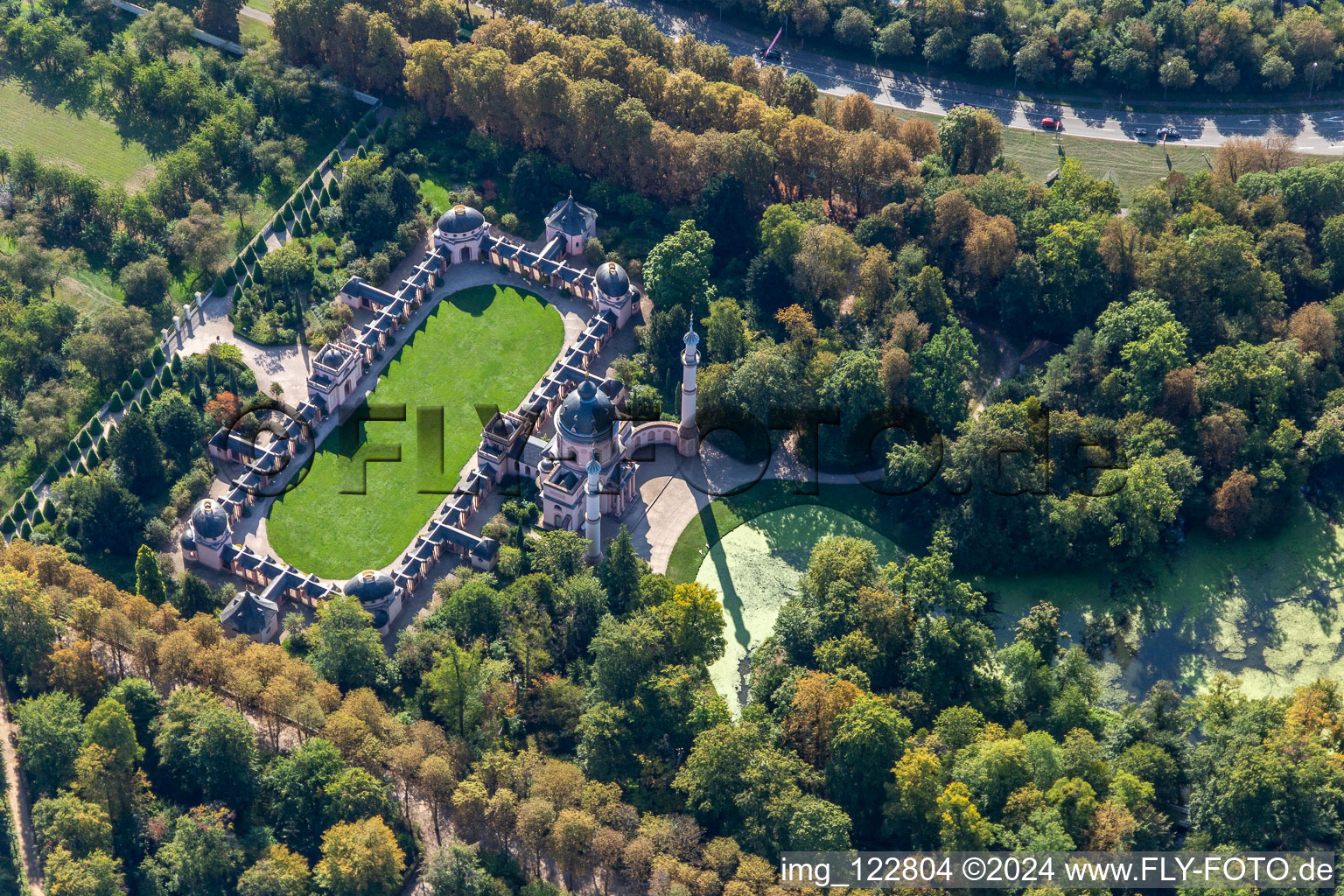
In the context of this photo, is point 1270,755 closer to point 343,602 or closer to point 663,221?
point 343,602

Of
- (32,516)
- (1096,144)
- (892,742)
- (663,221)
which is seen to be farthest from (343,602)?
(1096,144)

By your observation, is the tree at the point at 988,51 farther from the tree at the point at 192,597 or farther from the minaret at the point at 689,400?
the tree at the point at 192,597

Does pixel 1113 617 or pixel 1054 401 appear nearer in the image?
pixel 1113 617

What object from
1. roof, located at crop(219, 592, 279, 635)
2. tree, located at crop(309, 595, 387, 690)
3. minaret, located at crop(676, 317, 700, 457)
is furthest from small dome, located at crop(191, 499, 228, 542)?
minaret, located at crop(676, 317, 700, 457)

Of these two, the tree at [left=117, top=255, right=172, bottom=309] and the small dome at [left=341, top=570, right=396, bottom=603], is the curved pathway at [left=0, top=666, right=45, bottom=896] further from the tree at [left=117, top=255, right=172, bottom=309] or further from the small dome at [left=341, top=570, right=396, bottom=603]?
the tree at [left=117, top=255, right=172, bottom=309]

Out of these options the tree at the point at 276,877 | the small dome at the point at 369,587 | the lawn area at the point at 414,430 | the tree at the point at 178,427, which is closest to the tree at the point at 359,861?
the tree at the point at 276,877

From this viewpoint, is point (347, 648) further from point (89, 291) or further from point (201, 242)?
point (89, 291)

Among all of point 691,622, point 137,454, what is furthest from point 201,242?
point 691,622
